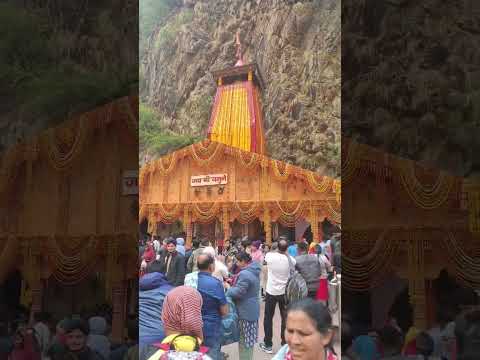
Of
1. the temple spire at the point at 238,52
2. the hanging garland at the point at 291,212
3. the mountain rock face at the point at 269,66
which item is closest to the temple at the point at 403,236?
the mountain rock face at the point at 269,66

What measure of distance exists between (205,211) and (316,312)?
6.41ft

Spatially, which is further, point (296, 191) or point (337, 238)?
point (296, 191)

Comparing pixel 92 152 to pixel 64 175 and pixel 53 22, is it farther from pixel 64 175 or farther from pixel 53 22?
pixel 53 22

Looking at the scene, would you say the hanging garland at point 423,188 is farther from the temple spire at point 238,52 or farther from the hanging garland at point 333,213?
the temple spire at point 238,52

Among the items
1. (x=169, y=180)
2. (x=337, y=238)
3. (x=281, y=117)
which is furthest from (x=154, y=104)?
(x=337, y=238)

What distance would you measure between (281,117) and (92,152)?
2.34 meters

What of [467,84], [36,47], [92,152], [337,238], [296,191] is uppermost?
[36,47]

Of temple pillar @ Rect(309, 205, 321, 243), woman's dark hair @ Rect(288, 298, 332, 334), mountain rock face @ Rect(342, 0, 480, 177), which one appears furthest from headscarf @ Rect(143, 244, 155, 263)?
mountain rock face @ Rect(342, 0, 480, 177)

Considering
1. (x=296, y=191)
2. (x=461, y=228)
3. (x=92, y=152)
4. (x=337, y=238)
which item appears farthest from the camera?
(x=92, y=152)

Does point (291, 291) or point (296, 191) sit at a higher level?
point (296, 191)

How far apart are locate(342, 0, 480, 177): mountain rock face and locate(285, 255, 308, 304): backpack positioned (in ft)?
5.34

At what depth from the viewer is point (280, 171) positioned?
22.7 feet

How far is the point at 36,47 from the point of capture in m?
7.53

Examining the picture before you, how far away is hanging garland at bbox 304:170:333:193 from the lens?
6449 millimetres
